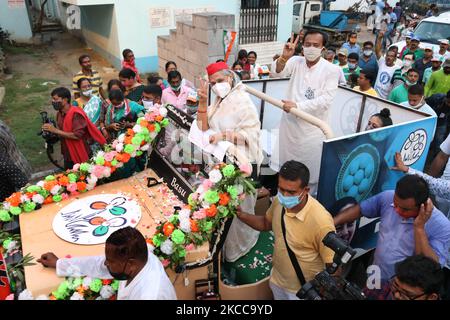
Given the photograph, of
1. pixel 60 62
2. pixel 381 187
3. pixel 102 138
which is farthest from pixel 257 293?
pixel 60 62

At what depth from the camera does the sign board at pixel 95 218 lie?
3203 mm

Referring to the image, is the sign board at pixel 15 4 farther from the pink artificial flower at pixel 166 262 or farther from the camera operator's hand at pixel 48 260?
the pink artificial flower at pixel 166 262

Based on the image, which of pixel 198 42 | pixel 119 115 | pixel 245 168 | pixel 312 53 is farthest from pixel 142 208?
pixel 198 42

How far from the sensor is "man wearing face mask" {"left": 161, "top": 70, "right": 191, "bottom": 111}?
604cm

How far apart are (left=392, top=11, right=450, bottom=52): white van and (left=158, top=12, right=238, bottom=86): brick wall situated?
546 centimetres

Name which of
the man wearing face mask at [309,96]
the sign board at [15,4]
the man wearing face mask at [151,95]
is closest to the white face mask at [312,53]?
the man wearing face mask at [309,96]

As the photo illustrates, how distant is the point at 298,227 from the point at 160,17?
11.1 meters

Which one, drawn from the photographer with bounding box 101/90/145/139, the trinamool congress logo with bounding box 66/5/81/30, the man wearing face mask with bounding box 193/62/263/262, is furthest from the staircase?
the man wearing face mask with bounding box 193/62/263/262

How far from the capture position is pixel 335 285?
2.37 metres

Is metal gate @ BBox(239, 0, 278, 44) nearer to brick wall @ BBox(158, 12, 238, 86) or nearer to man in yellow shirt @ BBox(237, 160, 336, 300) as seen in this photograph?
brick wall @ BBox(158, 12, 238, 86)

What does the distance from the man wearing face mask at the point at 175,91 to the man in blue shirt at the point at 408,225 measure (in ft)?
11.8

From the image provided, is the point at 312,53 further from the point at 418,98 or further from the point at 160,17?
the point at 160,17

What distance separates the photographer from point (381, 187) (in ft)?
13.4

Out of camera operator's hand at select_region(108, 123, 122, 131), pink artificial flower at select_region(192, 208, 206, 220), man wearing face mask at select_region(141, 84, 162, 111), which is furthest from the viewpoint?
man wearing face mask at select_region(141, 84, 162, 111)
